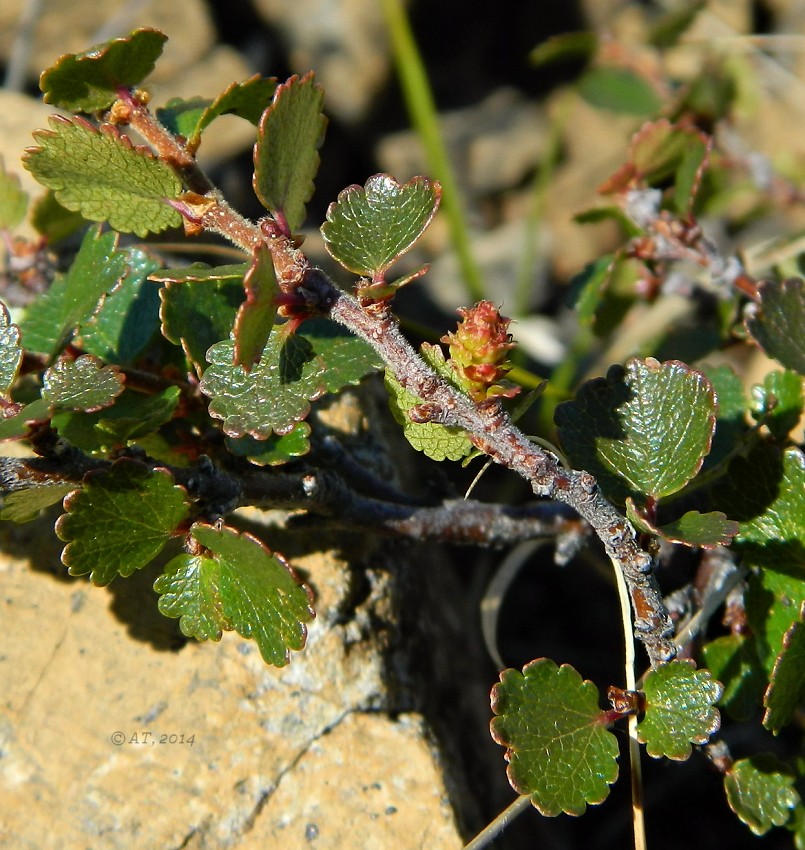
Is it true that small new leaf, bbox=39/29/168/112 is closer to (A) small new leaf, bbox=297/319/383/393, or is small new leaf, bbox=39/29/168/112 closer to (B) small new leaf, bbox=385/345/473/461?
(A) small new leaf, bbox=297/319/383/393

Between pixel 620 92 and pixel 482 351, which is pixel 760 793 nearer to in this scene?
pixel 482 351

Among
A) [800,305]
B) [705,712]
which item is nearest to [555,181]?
[800,305]

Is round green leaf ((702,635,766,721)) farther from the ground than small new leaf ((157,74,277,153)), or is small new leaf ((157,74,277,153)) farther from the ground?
small new leaf ((157,74,277,153))

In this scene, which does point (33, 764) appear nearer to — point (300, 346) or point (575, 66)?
point (300, 346)

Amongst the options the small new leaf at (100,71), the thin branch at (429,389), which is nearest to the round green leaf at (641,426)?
the thin branch at (429,389)

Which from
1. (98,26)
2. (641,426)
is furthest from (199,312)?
(98,26)

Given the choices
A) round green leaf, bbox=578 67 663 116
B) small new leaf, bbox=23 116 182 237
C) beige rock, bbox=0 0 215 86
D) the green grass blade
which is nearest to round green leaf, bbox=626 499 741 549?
small new leaf, bbox=23 116 182 237
